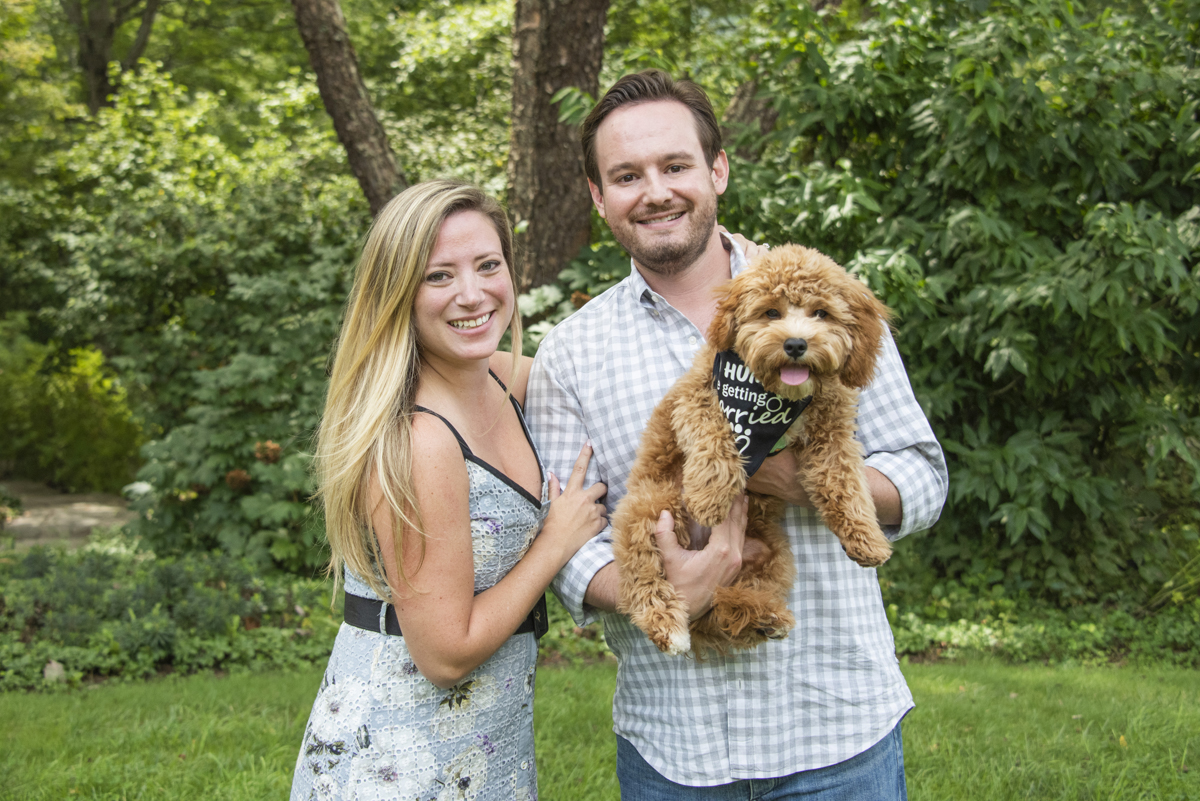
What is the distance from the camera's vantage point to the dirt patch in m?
10.9

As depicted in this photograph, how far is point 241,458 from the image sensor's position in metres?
7.92

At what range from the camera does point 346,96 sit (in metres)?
7.05

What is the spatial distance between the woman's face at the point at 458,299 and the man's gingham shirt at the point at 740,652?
14.5 inches

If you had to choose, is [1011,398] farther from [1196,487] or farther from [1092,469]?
[1196,487]

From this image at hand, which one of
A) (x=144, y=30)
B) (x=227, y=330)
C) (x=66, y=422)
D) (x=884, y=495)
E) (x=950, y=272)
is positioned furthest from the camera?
(x=144, y=30)

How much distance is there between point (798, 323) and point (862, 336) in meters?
0.18

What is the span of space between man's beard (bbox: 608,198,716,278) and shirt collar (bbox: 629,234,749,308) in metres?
0.07

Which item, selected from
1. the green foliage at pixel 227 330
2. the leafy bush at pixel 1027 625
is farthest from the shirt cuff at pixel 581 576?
the green foliage at pixel 227 330

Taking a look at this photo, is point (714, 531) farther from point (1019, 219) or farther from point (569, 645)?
point (1019, 219)

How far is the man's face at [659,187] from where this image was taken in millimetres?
2492

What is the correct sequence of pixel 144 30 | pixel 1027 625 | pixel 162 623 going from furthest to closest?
pixel 144 30
pixel 1027 625
pixel 162 623

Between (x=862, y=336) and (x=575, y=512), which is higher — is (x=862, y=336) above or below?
above

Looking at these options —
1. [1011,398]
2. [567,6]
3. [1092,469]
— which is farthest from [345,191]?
[1092,469]

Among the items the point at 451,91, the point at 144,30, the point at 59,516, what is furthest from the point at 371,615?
the point at 144,30
